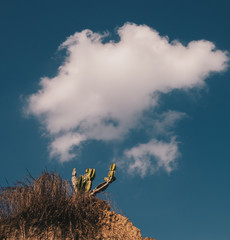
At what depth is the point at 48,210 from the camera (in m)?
7.53

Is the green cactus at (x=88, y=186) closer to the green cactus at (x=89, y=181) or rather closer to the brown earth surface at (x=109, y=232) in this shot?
the green cactus at (x=89, y=181)

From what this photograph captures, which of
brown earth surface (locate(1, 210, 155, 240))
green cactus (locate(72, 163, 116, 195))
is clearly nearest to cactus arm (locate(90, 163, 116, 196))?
green cactus (locate(72, 163, 116, 195))

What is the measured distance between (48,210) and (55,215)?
20cm

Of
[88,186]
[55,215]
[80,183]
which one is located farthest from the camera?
[80,183]

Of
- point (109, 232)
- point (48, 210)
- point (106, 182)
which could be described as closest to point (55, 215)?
point (48, 210)

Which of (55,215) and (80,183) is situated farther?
(80,183)

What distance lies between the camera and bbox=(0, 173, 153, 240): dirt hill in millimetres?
7199

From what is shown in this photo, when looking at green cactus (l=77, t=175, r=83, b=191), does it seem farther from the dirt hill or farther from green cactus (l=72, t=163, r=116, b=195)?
the dirt hill

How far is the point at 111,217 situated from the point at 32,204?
1.91 m

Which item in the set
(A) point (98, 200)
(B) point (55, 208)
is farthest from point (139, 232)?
(B) point (55, 208)

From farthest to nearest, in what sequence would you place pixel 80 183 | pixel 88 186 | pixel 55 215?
pixel 80 183, pixel 88 186, pixel 55 215

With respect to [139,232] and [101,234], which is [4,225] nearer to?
[101,234]

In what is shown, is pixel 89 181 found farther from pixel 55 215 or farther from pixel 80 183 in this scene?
pixel 55 215

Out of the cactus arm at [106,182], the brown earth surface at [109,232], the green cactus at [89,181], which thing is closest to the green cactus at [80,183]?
the green cactus at [89,181]
